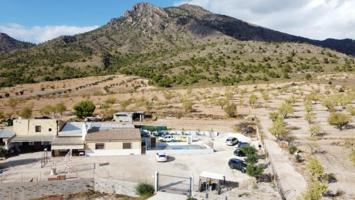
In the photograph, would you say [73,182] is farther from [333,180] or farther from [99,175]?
[333,180]

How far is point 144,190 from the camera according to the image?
3606 centimetres

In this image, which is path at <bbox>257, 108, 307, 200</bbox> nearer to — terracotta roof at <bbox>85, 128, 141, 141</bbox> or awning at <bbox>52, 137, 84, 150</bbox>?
terracotta roof at <bbox>85, 128, 141, 141</bbox>

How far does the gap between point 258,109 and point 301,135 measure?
862 inches

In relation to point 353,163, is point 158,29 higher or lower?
higher

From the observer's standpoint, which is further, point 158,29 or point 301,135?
point 158,29

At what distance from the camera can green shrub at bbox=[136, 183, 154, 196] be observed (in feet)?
118

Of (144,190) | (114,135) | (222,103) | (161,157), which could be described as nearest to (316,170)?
(144,190)

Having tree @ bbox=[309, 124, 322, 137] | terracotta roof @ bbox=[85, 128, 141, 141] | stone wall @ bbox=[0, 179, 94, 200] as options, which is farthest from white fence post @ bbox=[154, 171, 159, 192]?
tree @ bbox=[309, 124, 322, 137]

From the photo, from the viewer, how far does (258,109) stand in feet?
249

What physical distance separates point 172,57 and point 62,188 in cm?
11326

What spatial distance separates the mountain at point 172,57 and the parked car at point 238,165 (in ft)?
239

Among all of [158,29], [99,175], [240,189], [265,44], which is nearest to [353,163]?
[240,189]

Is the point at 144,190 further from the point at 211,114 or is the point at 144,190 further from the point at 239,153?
the point at 211,114

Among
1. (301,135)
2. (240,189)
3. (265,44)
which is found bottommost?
(240,189)
